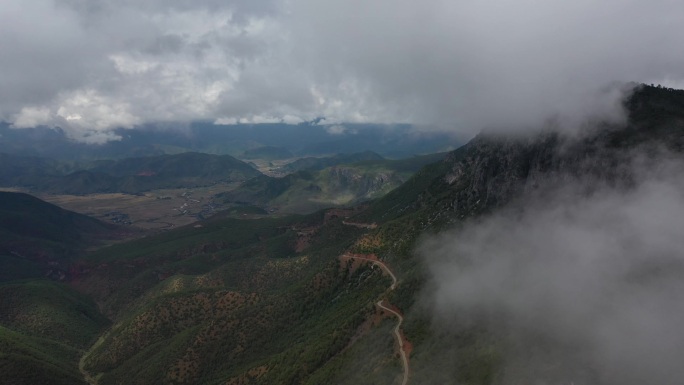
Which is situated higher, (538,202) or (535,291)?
(538,202)

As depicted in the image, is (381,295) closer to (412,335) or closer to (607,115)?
(412,335)

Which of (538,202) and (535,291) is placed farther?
(538,202)

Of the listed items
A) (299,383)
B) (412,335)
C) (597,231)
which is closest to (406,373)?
(412,335)

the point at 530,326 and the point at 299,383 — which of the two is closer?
the point at 530,326

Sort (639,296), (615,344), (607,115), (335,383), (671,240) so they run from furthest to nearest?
(607,115) < (335,383) < (671,240) < (639,296) < (615,344)

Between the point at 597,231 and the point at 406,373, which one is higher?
the point at 597,231

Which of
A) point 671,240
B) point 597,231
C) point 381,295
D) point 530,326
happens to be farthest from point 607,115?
point 381,295

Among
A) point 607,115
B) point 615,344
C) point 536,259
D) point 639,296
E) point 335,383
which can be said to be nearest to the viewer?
point 615,344

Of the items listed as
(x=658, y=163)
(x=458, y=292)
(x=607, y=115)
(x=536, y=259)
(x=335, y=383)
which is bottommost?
(x=335, y=383)

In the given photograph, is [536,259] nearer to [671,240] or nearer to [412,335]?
[671,240]
